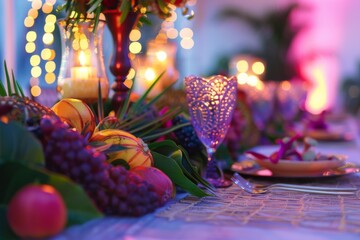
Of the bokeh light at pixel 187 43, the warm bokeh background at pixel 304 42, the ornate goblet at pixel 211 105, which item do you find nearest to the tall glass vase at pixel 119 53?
the ornate goblet at pixel 211 105

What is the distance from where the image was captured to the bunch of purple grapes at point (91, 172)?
55cm

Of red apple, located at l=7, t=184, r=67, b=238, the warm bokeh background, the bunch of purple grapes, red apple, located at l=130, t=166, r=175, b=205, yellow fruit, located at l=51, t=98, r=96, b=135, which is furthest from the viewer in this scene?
the warm bokeh background

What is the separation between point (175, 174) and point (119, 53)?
408 millimetres

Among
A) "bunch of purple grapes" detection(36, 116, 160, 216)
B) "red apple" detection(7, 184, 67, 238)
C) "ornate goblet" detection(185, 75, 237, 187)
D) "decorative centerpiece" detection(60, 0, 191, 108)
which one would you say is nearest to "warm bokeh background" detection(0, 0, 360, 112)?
"decorative centerpiece" detection(60, 0, 191, 108)

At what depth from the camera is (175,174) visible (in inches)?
29.0

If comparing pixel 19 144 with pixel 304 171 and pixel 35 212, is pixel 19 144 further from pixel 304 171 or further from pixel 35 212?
pixel 304 171

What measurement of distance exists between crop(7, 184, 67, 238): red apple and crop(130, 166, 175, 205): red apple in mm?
217

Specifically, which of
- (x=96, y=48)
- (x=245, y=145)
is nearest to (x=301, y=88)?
(x=245, y=145)

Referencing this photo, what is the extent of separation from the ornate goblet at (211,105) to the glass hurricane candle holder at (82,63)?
9.0 inches

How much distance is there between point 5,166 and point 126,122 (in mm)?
392

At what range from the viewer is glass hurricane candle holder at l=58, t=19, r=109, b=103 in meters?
Result: 1.01

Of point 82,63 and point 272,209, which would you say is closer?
point 272,209

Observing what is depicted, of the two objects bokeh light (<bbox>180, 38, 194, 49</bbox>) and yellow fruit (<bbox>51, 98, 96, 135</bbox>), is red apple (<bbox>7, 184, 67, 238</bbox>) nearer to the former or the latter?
yellow fruit (<bbox>51, 98, 96, 135</bbox>)

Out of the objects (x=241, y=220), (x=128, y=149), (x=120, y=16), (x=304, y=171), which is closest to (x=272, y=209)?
(x=241, y=220)
